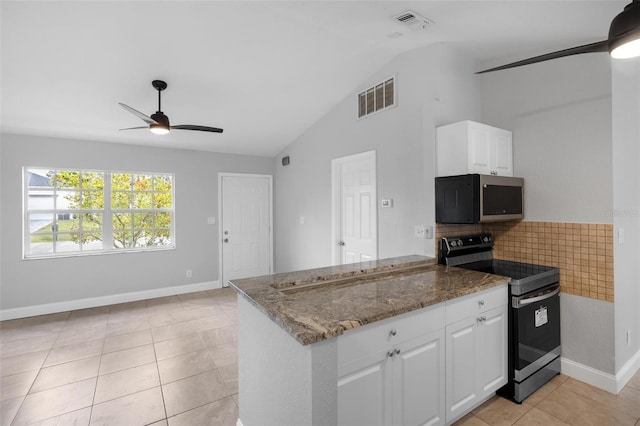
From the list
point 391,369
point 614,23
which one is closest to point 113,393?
point 391,369

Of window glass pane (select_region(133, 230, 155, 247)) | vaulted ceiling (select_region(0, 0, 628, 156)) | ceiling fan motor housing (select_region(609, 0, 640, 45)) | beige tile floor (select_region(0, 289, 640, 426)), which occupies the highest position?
vaulted ceiling (select_region(0, 0, 628, 156))

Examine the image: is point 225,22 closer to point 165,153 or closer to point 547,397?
point 165,153

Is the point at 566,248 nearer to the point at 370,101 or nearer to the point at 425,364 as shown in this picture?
the point at 425,364

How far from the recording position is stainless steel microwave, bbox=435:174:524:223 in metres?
2.50

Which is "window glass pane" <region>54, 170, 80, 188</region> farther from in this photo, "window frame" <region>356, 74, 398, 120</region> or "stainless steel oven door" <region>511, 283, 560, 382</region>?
"stainless steel oven door" <region>511, 283, 560, 382</region>

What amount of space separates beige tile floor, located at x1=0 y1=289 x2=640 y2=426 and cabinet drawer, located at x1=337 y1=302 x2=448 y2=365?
91 centimetres

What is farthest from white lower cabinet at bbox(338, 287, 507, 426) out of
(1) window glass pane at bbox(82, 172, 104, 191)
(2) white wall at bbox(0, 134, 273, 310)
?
(1) window glass pane at bbox(82, 172, 104, 191)

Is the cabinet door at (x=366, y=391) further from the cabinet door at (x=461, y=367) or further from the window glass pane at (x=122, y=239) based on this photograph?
the window glass pane at (x=122, y=239)

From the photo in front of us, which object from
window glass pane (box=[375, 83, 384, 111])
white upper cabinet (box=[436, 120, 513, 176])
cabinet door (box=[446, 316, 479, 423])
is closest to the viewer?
cabinet door (box=[446, 316, 479, 423])

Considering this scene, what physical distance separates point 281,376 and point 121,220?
14.9 feet

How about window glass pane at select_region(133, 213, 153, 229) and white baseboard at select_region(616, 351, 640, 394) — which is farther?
window glass pane at select_region(133, 213, 153, 229)

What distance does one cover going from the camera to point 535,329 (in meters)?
2.40

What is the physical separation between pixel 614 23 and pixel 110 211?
5.77m

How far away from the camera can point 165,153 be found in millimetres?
5082
